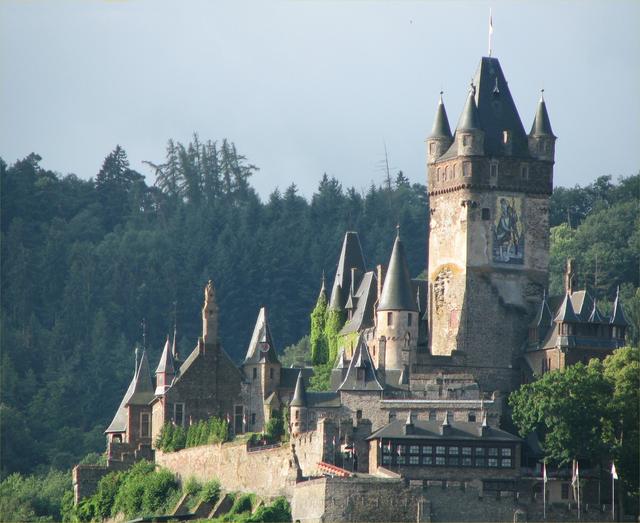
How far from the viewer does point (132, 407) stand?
4033 inches

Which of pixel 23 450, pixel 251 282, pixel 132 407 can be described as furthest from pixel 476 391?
pixel 251 282

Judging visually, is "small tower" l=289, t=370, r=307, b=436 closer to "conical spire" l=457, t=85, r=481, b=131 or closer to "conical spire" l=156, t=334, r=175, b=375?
"conical spire" l=156, t=334, r=175, b=375

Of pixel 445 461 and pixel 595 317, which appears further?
pixel 595 317

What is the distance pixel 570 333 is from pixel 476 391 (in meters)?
4.54

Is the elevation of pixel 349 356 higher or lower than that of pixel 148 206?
lower

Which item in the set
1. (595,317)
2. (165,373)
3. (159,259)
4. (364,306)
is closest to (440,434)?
(595,317)

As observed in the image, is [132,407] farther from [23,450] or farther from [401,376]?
[23,450]

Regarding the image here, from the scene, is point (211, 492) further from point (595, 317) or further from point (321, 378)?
point (595, 317)

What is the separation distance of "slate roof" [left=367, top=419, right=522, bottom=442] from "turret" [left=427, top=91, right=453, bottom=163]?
15.1 meters

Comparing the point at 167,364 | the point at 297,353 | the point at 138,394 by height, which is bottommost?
the point at 138,394

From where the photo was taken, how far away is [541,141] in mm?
100500

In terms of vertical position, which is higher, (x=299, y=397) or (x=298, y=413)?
(x=299, y=397)

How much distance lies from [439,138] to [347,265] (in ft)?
29.1

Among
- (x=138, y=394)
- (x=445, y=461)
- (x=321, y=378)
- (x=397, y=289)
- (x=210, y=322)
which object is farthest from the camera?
(x=138, y=394)
